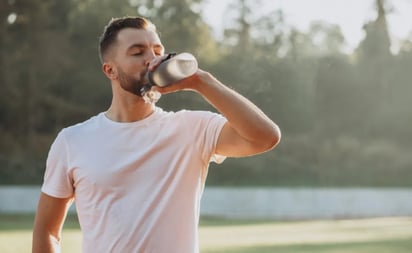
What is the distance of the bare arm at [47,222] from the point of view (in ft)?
8.60

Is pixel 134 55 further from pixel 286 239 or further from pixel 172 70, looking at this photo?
pixel 286 239

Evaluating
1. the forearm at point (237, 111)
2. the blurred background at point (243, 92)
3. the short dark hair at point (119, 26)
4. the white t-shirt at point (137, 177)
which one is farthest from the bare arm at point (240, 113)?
the blurred background at point (243, 92)

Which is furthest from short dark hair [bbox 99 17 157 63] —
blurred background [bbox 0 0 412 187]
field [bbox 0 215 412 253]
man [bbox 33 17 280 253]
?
blurred background [bbox 0 0 412 187]

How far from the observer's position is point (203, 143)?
2.54m

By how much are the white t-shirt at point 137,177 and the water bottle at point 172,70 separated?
0.33m

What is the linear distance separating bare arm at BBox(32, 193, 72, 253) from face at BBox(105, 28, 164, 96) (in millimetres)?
368

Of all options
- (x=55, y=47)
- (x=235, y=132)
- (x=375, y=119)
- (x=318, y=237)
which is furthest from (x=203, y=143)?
(x=375, y=119)

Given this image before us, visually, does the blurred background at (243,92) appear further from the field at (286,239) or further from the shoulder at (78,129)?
the shoulder at (78,129)

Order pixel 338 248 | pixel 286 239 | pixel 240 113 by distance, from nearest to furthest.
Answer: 1. pixel 240 113
2. pixel 338 248
3. pixel 286 239

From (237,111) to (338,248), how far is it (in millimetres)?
12069

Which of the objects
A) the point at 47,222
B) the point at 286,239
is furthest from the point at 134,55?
the point at 286,239

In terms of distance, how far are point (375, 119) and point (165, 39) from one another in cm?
815

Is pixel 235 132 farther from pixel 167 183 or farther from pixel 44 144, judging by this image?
pixel 44 144

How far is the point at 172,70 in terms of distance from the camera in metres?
2.19
